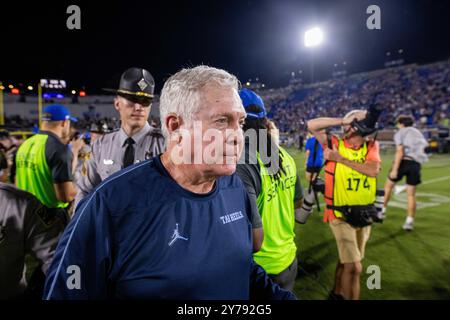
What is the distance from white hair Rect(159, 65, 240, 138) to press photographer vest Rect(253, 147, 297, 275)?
0.96 metres

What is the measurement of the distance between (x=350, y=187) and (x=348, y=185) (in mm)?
33

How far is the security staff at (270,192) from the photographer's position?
2125 mm

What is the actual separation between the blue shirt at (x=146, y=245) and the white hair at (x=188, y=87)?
0.25 metres

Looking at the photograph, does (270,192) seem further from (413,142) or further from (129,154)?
(413,142)

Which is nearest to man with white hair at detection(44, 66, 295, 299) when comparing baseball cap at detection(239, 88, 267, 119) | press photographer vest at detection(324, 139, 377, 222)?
baseball cap at detection(239, 88, 267, 119)

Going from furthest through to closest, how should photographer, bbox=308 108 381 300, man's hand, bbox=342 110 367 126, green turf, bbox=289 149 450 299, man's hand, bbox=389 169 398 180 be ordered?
man's hand, bbox=389 169 398 180, green turf, bbox=289 149 450 299, man's hand, bbox=342 110 367 126, photographer, bbox=308 108 381 300

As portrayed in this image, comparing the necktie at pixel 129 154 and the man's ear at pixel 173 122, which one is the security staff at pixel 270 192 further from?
the necktie at pixel 129 154

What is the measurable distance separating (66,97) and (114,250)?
50493 millimetres

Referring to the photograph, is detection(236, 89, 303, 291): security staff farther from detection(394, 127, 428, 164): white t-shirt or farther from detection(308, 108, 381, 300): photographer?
detection(394, 127, 428, 164): white t-shirt

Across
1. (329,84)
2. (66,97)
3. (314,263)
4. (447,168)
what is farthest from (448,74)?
(66,97)

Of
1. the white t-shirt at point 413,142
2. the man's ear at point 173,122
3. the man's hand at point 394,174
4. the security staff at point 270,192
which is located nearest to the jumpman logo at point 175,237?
the man's ear at point 173,122

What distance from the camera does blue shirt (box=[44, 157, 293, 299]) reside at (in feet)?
3.68
